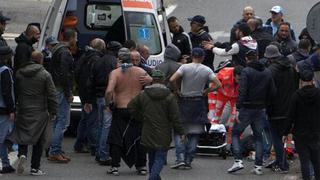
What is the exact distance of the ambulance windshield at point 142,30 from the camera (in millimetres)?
18312

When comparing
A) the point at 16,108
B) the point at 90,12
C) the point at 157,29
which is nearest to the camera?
the point at 16,108

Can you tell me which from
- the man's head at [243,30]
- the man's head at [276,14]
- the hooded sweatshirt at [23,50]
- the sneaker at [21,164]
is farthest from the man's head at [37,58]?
the man's head at [276,14]

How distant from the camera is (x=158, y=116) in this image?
13.0 meters

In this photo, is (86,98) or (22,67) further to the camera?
(86,98)

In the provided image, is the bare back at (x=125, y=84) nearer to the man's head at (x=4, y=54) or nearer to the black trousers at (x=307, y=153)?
the man's head at (x=4, y=54)

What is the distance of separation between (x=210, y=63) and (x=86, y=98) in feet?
12.4

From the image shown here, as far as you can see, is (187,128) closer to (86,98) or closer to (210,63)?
(86,98)

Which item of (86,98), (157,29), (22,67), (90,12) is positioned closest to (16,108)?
(22,67)

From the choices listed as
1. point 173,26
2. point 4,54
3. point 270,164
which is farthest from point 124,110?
point 173,26

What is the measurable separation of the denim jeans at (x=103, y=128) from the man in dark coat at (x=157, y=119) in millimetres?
1790

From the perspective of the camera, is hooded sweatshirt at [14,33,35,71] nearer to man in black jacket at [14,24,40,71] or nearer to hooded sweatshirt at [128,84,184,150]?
man in black jacket at [14,24,40,71]

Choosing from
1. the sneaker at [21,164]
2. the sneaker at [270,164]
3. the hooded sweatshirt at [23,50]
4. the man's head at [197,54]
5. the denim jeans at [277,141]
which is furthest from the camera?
the hooded sweatshirt at [23,50]

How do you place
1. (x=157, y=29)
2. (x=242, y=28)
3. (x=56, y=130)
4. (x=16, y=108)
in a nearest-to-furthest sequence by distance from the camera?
(x=16, y=108) → (x=56, y=130) → (x=242, y=28) → (x=157, y=29)

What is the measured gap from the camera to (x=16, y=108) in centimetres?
1413
